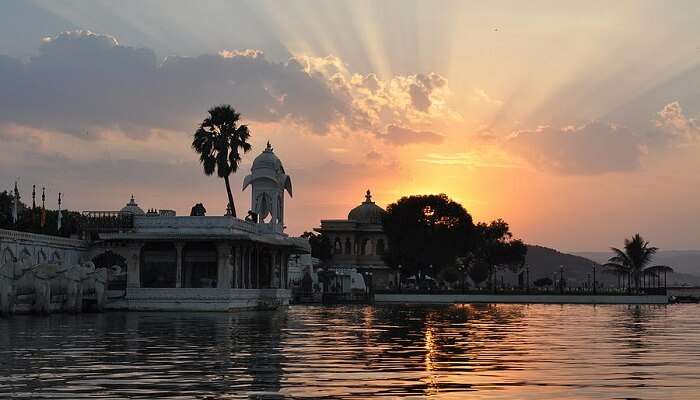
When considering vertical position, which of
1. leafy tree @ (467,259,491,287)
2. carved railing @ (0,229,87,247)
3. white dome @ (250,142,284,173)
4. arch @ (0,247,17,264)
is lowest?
arch @ (0,247,17,264)

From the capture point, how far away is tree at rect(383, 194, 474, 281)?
114750 millimetres

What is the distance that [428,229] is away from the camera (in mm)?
115188

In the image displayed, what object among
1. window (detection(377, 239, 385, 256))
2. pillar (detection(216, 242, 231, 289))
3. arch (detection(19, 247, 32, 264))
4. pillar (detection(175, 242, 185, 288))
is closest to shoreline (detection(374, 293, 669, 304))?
window (detection(377, 239, 385, 256))

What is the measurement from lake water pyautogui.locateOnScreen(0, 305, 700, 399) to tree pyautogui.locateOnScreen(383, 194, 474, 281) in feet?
254

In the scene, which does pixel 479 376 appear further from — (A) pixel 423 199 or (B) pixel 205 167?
(A) pixel 423 199

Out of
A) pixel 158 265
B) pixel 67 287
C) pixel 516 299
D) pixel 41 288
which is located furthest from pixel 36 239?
pixel 516 299

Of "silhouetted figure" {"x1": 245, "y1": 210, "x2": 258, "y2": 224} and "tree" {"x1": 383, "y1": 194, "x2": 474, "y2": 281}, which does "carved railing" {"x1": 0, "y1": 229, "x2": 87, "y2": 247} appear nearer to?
"silhouetted figure" {"x1": 245, "y1": 210, "x2": 258, "y2": 224}

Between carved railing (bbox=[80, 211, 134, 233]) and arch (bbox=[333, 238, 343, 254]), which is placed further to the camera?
arch (bbox=[333, 238, 343, 254])

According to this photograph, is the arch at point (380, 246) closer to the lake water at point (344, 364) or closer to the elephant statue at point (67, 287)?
the elephant statue at point (67, 287)

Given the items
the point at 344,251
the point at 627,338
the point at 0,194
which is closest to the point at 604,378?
the point at 627,338

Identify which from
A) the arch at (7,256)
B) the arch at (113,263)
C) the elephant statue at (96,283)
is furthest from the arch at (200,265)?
the arch at (7,256)

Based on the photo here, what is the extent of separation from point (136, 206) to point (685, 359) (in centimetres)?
7715

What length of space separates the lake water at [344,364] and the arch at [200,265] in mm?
27481

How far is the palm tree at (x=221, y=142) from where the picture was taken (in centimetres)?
7631
